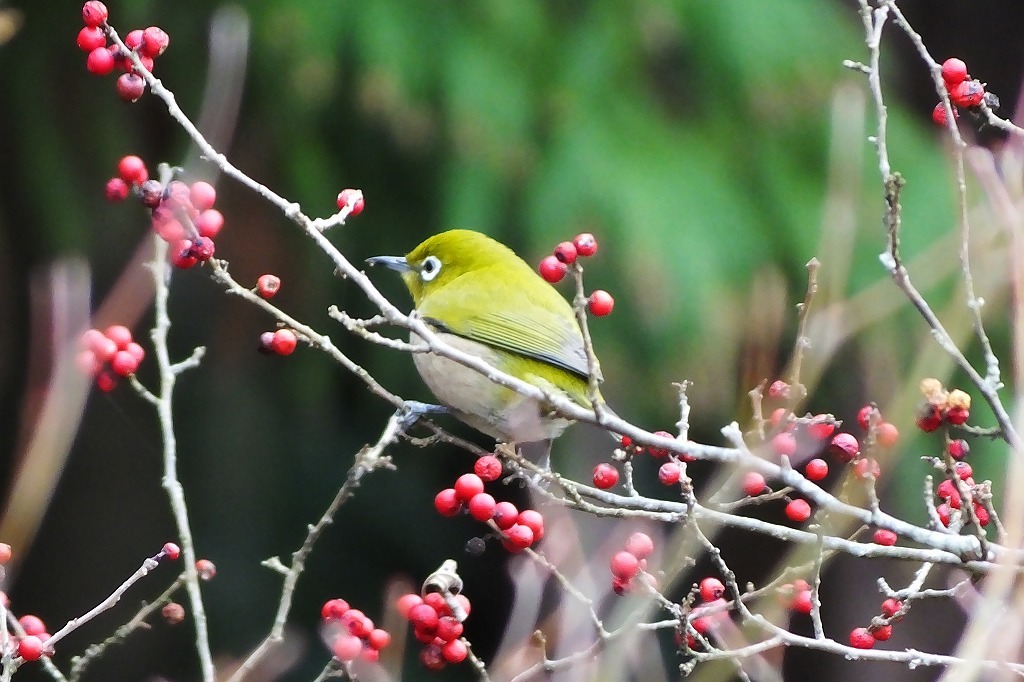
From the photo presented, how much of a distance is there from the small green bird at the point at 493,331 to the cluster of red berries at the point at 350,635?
Result: 84 centimetres

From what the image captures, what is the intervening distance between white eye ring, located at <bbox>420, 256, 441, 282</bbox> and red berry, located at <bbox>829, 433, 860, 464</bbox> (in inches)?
76.1

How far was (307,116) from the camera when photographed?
173 inches

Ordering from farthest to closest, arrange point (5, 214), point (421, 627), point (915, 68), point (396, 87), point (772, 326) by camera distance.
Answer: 1. point (915, 68)
2. point (5, 214)
3. point (396, 87)
4. point (772, 326)
5. point (421, 627)

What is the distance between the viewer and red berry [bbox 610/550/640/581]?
2127 mm

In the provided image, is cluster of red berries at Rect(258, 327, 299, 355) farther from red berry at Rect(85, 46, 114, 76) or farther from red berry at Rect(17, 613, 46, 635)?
red berry at Rect(17, 613, 46, 635)

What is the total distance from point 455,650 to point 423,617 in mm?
91

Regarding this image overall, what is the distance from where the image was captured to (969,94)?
2.11 metres

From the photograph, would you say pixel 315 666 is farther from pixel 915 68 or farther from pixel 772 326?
pixel 915 68

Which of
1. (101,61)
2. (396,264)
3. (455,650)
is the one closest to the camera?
(101,61)

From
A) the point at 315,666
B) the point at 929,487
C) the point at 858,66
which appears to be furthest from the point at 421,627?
the point at 315,666

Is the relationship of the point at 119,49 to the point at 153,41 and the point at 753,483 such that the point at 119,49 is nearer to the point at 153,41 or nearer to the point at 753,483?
the point at 153,41

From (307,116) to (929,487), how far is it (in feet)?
10.2

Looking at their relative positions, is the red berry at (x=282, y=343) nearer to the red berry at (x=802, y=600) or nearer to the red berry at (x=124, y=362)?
the red berry at (x=124, y=362)

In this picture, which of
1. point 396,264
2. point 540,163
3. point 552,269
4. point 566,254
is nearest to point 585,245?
point 566,254
